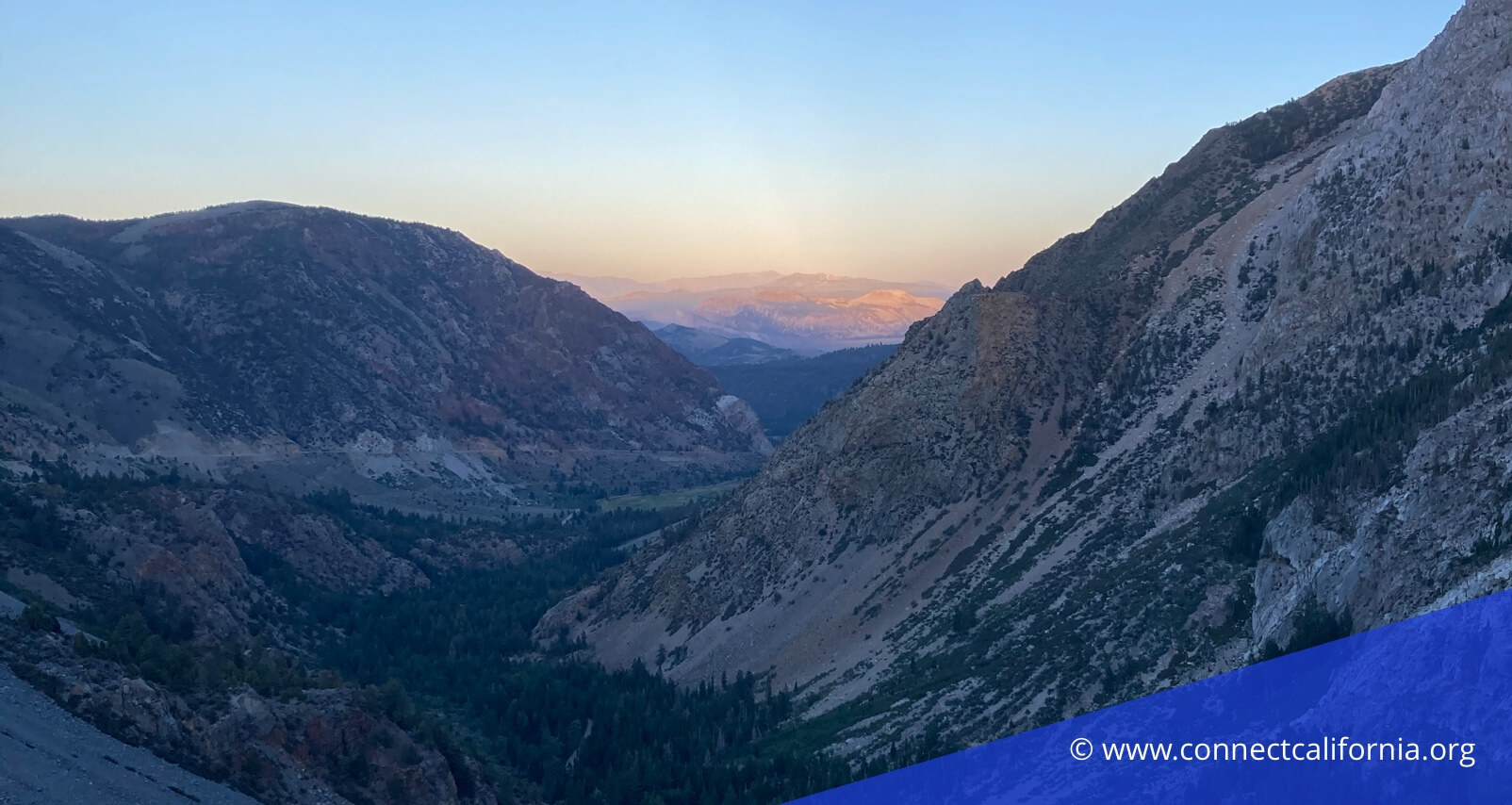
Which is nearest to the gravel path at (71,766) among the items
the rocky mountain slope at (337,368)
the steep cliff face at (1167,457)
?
the steep cliff face at (1167,457)

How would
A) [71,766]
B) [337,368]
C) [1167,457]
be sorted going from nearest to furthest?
[71,766]
[1167,457]
[337,368]

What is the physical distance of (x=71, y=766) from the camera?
24047 mm

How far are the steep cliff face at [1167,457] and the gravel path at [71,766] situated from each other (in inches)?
753

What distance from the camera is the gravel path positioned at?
75.4ft

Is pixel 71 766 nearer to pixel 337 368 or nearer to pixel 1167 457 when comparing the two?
pixel 1167 457

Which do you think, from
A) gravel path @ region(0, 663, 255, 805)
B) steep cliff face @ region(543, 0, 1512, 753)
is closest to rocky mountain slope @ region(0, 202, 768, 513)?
steep cliff face @ region(543, 0, 1512, 753)

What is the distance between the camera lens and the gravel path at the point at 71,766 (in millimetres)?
22969

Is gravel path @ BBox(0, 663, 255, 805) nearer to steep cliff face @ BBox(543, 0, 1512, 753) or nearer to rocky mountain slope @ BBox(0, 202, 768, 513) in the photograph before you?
steep cliff face @ BBox(543, 0, 1512, 753)

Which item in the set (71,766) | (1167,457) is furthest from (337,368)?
(71,766)

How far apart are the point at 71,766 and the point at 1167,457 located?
33828 millimetres

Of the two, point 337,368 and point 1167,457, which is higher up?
point 337,368

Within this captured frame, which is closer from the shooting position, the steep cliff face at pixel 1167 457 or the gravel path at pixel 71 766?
the gravel path at pixel 71 766

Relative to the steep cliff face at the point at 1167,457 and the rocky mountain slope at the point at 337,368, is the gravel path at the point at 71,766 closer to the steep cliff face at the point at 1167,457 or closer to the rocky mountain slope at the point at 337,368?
the steep cliff face at the point at 1167,457

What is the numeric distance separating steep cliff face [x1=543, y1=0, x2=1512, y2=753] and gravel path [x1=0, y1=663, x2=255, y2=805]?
19.1m
